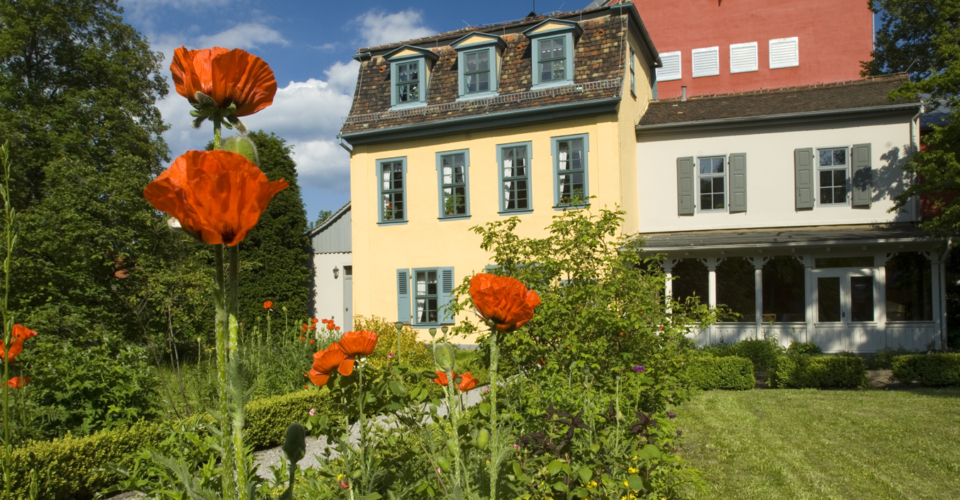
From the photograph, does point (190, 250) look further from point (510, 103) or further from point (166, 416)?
point (166, 416)

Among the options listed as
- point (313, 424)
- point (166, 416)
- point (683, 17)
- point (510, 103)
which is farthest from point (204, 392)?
point (683, 17)

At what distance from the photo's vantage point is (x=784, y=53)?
1902 cm

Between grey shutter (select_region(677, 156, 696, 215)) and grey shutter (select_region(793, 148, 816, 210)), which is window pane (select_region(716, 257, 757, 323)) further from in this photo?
grey shutter (select_region(793, 148, 816, 210))

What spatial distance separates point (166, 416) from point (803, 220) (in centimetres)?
1336

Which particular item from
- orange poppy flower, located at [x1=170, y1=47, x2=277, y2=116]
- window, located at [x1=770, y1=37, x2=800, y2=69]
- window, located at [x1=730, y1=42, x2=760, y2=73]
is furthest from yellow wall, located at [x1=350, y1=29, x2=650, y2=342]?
orange poppy flower, located at [x1=170, y1=47, x2=277, y2=116]

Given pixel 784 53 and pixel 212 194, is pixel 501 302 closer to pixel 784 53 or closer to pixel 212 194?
pixel 212 194

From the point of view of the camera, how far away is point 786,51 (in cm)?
1898

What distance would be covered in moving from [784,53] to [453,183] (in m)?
11.9

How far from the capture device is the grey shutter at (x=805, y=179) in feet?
44.7

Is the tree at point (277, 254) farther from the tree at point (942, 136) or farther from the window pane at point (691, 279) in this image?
the tree at point (942, 136)

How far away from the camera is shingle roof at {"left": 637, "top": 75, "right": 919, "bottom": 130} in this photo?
45.0ft

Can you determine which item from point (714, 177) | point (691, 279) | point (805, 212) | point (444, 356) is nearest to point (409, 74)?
point (714, 177)

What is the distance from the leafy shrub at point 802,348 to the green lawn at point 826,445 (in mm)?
2378

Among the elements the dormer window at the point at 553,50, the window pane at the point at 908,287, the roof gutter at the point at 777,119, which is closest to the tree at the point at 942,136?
the roof gutter at the point at 777,119
